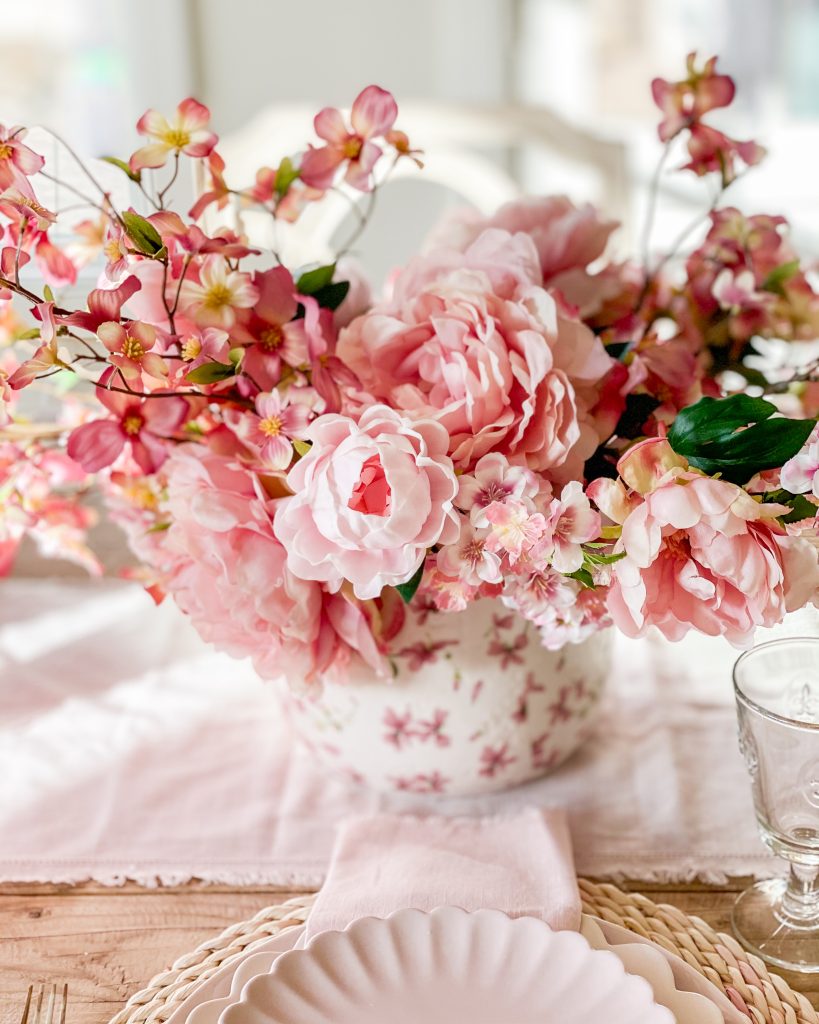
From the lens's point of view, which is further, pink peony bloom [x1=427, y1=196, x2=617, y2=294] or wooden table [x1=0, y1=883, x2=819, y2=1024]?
pink peony bloom [x1=427, y1=196, x2=617, y2=294]

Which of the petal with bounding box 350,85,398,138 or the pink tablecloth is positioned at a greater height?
the petal with bounding box 350,85,398,138

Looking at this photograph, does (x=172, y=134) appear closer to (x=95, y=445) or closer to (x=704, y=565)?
(x=95, y=445)

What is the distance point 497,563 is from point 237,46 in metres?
1.92

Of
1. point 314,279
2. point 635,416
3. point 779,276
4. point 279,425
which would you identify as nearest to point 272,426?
point 279,425

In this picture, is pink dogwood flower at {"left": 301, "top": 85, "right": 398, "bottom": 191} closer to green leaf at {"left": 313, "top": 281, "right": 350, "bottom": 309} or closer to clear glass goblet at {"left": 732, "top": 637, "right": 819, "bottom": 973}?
green leaf at {"left": 313, "top": 281, "right": 350, "bottom": 309}

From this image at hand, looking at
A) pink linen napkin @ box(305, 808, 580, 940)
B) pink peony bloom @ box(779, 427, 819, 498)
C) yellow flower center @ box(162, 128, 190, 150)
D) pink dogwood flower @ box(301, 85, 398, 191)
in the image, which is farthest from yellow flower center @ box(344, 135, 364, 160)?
pink linen napkin @ box(305, 808, 580, 940)

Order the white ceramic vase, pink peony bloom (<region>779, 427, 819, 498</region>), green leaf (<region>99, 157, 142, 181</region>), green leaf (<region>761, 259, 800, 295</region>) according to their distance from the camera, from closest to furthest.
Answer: pink peony bloom (<region>779, 427, 819, 498</region>) → green leaf (<region>99, 157, 142, 181</region>) → the white ceramic vase → green leaf (<region>761, 259, 800, 295</region>)

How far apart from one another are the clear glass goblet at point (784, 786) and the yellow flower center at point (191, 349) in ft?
1.17

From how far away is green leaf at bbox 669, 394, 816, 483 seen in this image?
0.51 m

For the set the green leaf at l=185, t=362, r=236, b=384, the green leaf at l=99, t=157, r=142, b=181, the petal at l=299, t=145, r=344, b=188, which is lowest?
the green leaf at l=185, t=362, r=236, b=384

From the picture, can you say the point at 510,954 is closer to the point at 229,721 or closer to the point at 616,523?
the point at 616,523

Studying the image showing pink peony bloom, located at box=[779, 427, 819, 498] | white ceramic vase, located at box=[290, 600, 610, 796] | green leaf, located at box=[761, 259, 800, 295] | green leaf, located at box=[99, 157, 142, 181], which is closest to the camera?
pink peony bloom, located at box=[779, 427, 819, 498]

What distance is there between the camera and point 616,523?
0.53 m

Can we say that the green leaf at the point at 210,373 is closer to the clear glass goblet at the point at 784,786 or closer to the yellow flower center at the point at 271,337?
the yellow flower center at the point at 271,337
